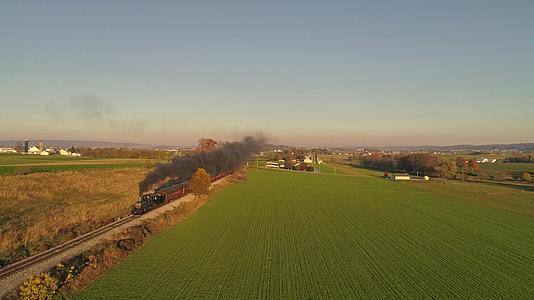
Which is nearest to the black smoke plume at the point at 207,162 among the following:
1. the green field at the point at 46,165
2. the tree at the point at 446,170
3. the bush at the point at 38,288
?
the green field at the point at 46,165

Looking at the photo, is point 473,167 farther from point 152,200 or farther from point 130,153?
point 152,200

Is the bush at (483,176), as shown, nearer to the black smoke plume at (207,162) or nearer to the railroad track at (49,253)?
the black smoke plume at (207,162)

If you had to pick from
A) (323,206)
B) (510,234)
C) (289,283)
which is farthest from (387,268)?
(323,206)

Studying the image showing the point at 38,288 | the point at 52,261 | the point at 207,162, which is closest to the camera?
the point at 38,288

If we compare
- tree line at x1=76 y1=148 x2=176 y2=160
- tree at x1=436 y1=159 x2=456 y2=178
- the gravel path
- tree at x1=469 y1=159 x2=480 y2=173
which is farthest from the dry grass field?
tree at x1=469 y1=159 x2=480 y2=173

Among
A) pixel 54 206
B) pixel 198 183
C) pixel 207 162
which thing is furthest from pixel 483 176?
pixel 54 206

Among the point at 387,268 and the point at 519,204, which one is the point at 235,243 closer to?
the point at 387,268
